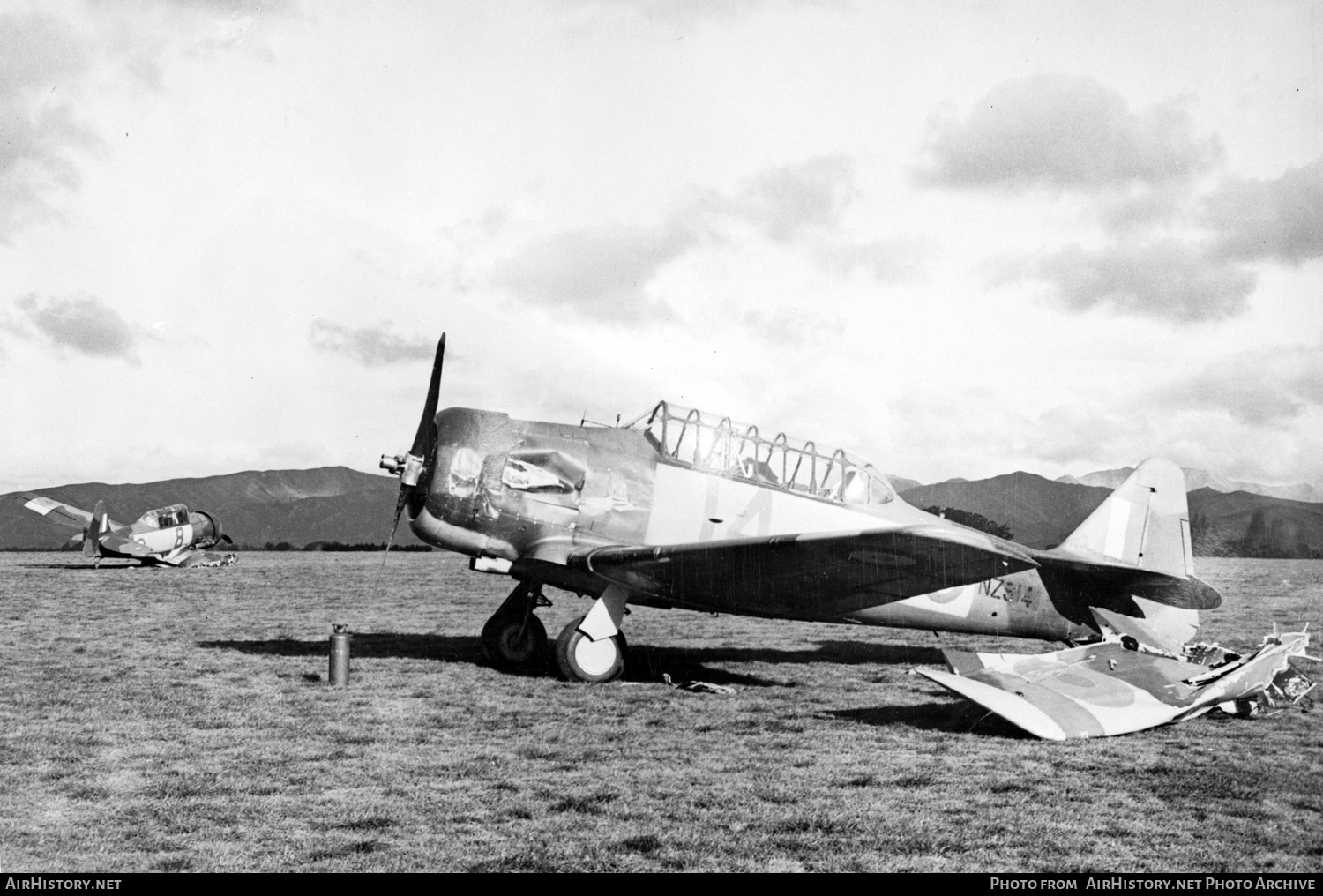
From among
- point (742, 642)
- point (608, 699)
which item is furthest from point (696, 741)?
point (742, 642)

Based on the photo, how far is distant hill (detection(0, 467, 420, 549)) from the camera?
56844 mm

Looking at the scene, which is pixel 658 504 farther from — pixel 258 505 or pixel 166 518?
pixel 258 505

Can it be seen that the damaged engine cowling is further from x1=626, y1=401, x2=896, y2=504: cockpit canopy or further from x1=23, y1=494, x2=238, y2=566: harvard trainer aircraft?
x1=626, y1=401, x2=896, y2=504: cockpit canopy

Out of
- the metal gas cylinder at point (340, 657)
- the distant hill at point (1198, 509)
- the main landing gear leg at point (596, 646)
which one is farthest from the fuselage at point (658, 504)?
the distant hill at point (1198, 509)

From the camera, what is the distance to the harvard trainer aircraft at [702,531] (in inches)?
324

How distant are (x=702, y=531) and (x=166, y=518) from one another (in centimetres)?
2259

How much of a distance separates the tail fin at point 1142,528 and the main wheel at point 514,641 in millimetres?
5554

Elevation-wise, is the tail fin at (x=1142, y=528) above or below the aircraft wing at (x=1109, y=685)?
above

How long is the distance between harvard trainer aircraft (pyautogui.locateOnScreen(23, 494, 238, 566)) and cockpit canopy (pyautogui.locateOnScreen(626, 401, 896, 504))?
70.9 feet

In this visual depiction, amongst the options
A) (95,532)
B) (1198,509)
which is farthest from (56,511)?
(1198,509)

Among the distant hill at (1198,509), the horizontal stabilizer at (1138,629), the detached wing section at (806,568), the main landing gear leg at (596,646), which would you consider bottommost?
the main landing gear leg at (596,646)

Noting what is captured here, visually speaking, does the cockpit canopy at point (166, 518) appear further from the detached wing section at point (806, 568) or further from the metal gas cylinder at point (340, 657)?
the detached wing section at point (806, 568)

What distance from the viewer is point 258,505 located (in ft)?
207

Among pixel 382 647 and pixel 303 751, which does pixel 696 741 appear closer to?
pixel 303 751
